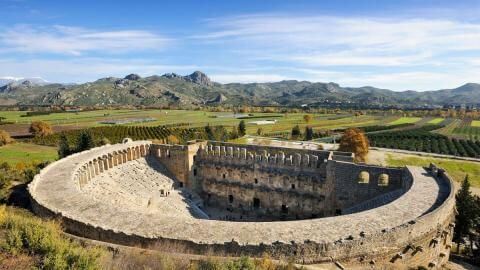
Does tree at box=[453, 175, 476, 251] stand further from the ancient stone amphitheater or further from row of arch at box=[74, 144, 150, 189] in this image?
row of arch at box=[74, 144, 150, 189]

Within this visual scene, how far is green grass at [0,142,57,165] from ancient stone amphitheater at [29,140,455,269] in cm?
3396

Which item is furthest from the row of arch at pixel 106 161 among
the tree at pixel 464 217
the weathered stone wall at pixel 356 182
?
the tree at pixel 464 217

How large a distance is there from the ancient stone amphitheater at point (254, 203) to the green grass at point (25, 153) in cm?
3396

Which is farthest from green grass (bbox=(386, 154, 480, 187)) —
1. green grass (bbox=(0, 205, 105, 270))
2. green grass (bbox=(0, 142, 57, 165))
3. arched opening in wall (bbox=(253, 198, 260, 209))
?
green grass (bbox=(0, 142, 57, 165))

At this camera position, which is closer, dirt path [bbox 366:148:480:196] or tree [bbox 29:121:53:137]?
dirt path [bbox 366:148:480:196]

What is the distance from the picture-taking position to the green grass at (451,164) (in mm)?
57956

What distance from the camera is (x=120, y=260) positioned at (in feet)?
48.3

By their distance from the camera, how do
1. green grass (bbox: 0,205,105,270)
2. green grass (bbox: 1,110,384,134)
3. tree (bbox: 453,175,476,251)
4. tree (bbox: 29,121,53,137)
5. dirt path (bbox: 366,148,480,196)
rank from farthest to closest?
green grass (bbox: 1,110,384,134), tree (bbox: 29,121,53,137), dirt path (bbox: 366,148,480,196), tree (bbox: 453,175,476,251), green grass (bbox: 0,205,105,270)

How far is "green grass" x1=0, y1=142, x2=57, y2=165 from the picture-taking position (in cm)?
6575

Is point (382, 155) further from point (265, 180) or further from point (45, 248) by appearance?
point (45, 248)

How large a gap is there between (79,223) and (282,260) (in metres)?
11.2

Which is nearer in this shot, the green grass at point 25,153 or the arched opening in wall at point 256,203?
the arched opening in wall at point 256,203

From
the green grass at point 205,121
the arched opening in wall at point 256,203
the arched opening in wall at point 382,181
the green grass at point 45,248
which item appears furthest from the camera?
the green grass at point 205,121

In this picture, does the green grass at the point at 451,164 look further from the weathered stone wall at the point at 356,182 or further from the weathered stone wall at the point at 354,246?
the weathered stone wall at the point at 354,246
